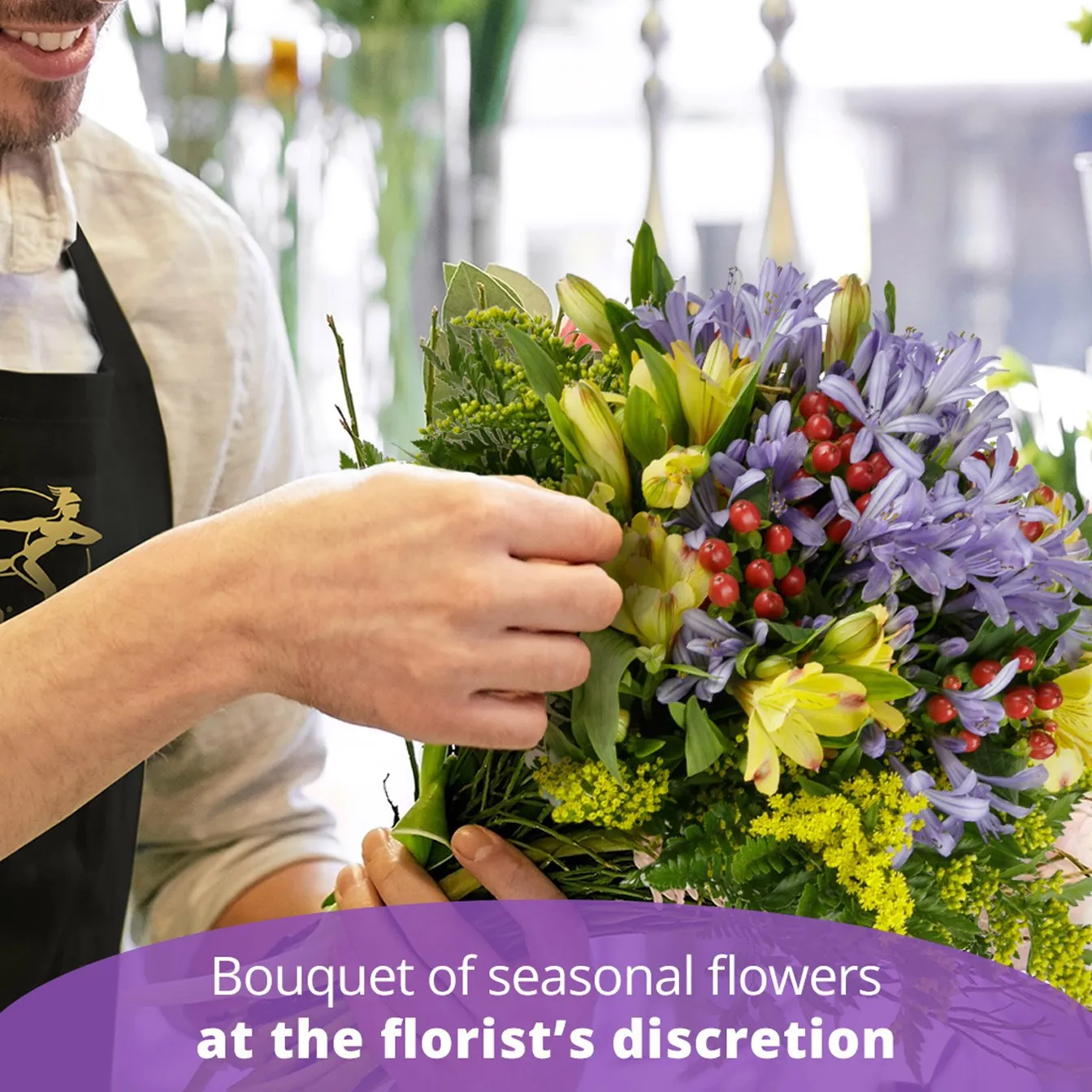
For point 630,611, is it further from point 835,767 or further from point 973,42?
point 973,42

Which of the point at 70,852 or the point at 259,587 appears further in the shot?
the point at 70,852

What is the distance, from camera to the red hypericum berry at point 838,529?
19.5 inches

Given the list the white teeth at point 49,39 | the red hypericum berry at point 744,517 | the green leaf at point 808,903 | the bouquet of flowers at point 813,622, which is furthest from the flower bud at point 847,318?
the white teeth at point 49,39

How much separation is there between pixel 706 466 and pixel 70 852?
2.02 ft

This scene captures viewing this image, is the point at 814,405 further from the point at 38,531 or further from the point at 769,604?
the point at 38,531

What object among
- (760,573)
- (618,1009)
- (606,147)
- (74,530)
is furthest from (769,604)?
(606,147)

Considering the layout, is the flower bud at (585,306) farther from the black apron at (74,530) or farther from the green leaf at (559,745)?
the black apron at (74,530)

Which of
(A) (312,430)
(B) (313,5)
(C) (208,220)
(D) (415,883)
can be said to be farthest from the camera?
(A) (312,430)

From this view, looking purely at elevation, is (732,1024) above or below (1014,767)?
below

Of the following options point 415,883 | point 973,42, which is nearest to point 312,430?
point 973,42

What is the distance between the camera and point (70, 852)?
878mm

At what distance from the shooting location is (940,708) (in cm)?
50

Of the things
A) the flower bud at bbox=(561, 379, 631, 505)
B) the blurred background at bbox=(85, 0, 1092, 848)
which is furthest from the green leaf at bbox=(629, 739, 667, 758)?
the blurred background at bbox=(85, 0, 1092, 848)

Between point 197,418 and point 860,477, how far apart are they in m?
0.62
